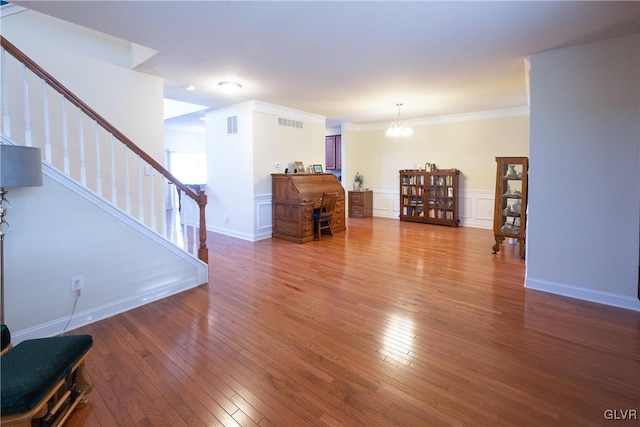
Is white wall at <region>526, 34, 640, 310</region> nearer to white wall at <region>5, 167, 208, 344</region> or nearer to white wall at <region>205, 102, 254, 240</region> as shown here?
white wall at <region>5, 167, 208, 344</region>

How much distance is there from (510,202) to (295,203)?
11.2 ft

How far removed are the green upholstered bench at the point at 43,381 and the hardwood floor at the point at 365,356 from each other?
0.12 meters

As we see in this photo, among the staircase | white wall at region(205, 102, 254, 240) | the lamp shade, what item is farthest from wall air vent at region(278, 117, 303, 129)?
the lamp shade

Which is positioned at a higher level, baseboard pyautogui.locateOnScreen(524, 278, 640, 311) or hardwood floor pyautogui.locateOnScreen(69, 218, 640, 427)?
baseboard pyautogui.locateOnScreen(524, 278, 640, 311)

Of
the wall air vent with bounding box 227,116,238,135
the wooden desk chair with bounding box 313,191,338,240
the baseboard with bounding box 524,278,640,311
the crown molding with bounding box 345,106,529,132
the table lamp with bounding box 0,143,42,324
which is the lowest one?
the baseboard with bounding box 524,278,640,311

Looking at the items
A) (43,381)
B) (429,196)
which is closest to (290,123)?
(429,196)

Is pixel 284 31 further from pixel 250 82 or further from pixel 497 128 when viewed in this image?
pixel 497 128

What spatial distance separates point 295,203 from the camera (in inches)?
222

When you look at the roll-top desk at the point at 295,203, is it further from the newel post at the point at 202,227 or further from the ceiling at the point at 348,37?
the newel post at the point at 202,227

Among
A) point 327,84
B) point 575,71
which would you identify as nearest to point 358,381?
point 575,71

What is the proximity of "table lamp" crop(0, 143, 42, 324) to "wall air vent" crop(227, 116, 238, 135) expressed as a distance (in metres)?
4.14

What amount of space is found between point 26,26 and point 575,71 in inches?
218

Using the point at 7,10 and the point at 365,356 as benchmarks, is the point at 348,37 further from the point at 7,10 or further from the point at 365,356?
the point at 7,10

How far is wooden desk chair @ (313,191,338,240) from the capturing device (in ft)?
19.2
